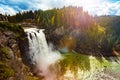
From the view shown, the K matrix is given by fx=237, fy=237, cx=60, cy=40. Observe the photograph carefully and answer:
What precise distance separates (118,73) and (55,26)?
132 feet

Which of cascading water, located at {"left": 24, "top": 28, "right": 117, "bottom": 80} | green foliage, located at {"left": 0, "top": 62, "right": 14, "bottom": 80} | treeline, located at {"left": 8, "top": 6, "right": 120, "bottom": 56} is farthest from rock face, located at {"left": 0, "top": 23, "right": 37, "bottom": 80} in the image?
treeline, located at {"left": 8, "top": 6, "right": 120, "bottom": 56}

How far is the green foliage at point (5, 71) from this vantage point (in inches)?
1555

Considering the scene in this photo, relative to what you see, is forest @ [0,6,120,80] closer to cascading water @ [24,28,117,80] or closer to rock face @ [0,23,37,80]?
rock face @ [0,23,37,80]

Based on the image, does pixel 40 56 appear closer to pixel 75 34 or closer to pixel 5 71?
pixel 5 71

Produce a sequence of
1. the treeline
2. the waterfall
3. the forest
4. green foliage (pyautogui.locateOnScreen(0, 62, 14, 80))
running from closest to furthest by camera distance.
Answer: green foliage (pyautogui.locateOnScreen(0, 62, 14, 80)) < the forest < the waterfall < the treeline

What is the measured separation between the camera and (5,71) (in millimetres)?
40094

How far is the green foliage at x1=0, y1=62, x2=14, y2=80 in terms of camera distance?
3950 centimetres

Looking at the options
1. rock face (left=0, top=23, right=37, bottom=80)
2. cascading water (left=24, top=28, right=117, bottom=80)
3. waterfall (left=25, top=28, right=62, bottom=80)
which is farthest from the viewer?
waterfall (left=25, top=28, right=62, bottom=80)

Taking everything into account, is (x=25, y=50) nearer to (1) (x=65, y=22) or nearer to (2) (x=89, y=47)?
(2) (x=89, y=47)

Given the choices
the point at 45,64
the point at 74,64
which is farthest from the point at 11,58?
the point at 74,64

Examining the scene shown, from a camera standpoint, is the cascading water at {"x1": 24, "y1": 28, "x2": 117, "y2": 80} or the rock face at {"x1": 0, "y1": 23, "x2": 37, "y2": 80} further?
the cascading water at {"x1": 24, "y1": 28, "x2": 117, "y2": 80}

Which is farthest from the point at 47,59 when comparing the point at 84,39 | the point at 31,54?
the point at 84,39

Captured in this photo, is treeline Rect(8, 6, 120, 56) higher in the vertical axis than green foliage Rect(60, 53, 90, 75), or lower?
higher

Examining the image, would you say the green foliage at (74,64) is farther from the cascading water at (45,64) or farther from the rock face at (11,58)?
the rock face at (11,58)
